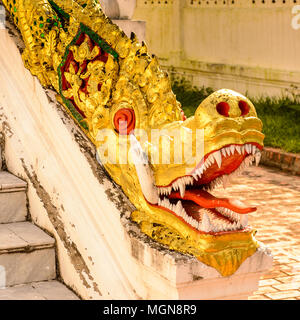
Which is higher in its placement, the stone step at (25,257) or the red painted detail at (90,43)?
the red painted detail at (90,43)

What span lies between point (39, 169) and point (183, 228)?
87 centimetres

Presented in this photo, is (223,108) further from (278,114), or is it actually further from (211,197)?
(278,114)

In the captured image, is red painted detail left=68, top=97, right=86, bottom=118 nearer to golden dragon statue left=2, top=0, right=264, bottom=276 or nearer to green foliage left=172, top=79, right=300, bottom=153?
golden dragon statue left=2, top=0, right=264, bottom=276

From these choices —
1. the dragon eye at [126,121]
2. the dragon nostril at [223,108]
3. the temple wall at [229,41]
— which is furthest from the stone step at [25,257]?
the temple wall at [229,41]

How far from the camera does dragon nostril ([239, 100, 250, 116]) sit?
2.41 m

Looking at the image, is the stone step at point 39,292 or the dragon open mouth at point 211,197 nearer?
the dragon open mouth at point 211,197

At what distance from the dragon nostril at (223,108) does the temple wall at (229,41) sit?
23.0ft

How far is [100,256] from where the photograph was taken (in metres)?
2.72

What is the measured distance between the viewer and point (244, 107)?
242cm

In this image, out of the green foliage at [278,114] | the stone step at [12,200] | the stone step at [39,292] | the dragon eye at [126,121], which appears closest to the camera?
the dragon eye at [126,121]

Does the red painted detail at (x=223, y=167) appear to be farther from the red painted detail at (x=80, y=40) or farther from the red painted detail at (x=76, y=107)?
the red painted detail at (x=80, y=40)

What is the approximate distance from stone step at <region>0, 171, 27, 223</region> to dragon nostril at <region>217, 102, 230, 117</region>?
112 centimetres

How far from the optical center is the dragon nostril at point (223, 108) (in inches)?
94.5

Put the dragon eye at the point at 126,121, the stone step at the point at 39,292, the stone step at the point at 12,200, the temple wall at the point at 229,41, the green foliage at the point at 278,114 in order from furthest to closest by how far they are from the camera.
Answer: the temple wall at the point at 229,41 < the green foliage at the point at 278,114 < the stone step at the point at 12,200 < the stone step at the point at 39,292 < the dragon eye at the point at 126,121
